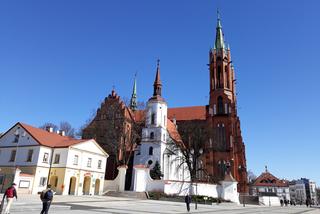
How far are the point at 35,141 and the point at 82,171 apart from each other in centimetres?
719

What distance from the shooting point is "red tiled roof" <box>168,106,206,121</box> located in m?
68.4

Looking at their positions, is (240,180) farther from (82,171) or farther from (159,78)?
(82,171)

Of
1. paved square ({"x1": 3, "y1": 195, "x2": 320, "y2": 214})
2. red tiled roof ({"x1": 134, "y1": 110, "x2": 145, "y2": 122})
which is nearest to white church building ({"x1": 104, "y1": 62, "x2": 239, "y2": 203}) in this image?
red tiled roof ({"x1": 134, "y1": 110, "x2": 145, "y2": 122})

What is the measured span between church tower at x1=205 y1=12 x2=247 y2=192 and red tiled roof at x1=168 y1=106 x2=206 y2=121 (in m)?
4.20

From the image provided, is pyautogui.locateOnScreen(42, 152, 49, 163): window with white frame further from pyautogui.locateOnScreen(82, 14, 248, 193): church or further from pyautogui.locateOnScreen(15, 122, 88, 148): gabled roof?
pyautogui.locateOnScreen(82, 14, 248, 193): church

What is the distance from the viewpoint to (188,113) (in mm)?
70688

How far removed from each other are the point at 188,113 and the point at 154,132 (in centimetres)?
2237

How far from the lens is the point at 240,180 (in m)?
56.7

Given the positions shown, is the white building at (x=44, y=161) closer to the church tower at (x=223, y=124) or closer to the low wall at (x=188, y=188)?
the low wall at (x=188, y=188)

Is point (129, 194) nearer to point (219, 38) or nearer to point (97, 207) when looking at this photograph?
point (97, 207)

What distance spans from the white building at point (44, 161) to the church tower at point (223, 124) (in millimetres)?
25481

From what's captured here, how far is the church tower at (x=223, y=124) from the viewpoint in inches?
2249

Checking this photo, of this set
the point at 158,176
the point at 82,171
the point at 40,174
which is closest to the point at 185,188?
the point at 158,176

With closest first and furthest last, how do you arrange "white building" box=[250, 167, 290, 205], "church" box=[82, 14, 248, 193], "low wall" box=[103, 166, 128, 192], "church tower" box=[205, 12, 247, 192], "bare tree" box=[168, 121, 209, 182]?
"low wall" box=[103, 166, 128, 192]
"bare tree" box=[168, 121, 209, 182]
"church" box=[82, 14, 248, 193]
"church tower" box=[205, 12, 247, 192]
"white building" box=[250, 167, 290, 205]
